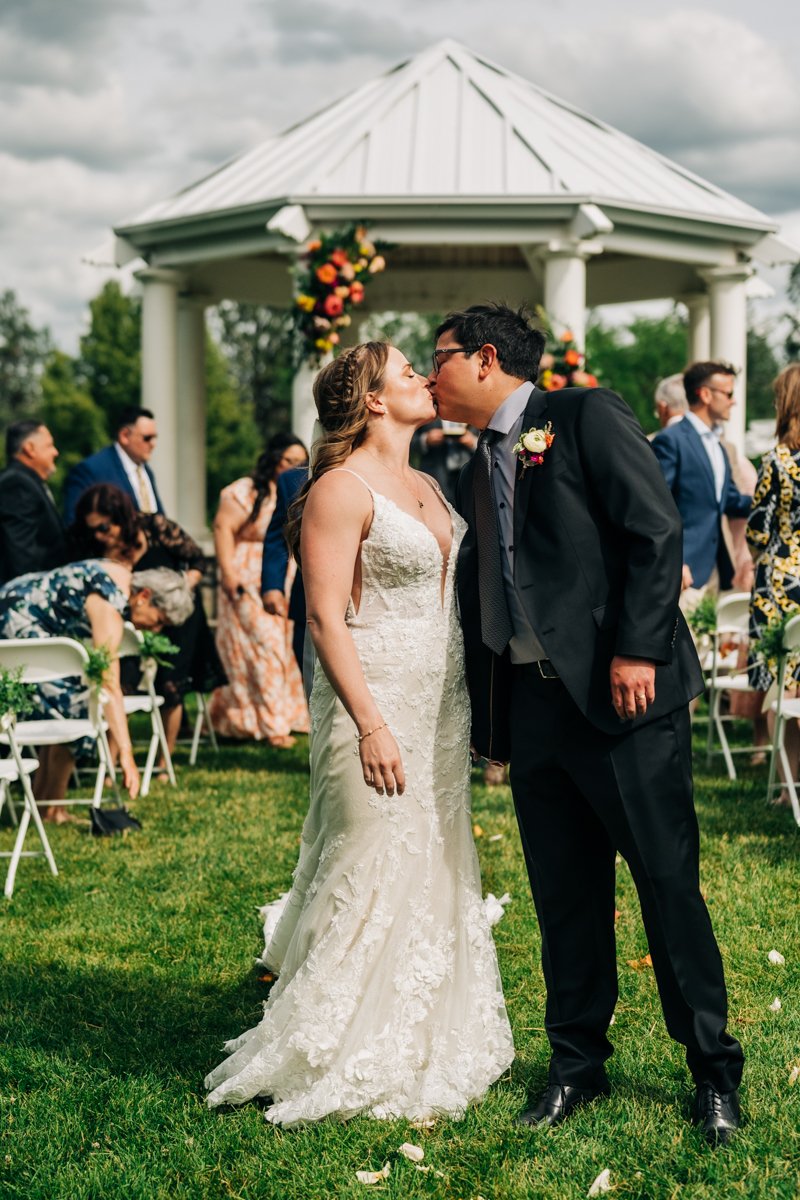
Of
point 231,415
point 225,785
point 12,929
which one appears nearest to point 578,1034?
point 12,929

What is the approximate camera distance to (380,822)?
4066 mm

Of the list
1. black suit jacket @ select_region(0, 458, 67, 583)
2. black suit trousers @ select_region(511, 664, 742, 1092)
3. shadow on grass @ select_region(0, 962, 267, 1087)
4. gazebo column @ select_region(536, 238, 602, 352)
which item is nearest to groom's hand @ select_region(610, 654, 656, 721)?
black suit trousers @ select_region(511, 664, 742, 1092)

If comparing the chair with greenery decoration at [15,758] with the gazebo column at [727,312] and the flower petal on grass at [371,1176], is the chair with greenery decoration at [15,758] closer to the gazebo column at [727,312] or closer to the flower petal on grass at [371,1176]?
the flower petal on grass at [371,1176]

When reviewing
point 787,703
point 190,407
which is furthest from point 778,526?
point 190,407

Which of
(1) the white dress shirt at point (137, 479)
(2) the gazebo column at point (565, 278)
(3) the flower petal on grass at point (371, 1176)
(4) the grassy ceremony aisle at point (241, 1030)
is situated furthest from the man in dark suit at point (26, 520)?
(3) the flower petal on grass at point (371, 1176)

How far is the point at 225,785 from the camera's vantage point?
9.02 m

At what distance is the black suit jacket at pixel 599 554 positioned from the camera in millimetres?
3537

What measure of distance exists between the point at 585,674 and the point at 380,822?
83cm

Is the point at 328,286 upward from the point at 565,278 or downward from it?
downward

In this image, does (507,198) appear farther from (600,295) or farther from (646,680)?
(646,680)

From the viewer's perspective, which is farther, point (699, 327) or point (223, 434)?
point (223, 434)

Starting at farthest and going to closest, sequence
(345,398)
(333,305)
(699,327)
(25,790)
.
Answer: (699,327), (333,305), (25,790), (345,398)

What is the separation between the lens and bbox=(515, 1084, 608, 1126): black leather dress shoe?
382cm

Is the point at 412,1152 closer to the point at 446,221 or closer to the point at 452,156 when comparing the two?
the point at 446,221
